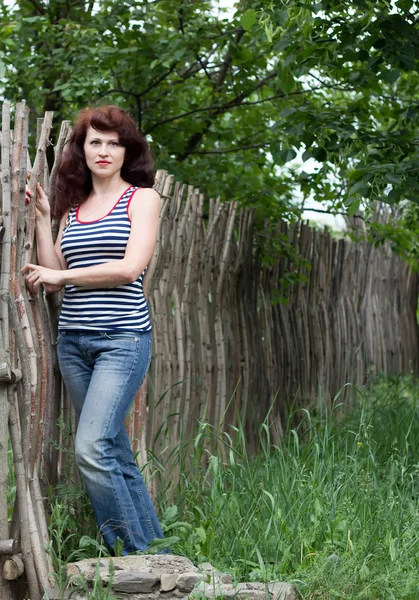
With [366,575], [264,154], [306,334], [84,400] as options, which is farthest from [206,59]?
[366,575]

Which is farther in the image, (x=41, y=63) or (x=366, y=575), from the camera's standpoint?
(x=41, y=63)

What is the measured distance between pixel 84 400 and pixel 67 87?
2771 millimetres

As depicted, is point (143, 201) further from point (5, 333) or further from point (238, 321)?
point (238, 321)

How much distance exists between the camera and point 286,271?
6.27 m

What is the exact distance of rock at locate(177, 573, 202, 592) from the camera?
9.55 feet

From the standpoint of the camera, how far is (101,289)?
122 inches

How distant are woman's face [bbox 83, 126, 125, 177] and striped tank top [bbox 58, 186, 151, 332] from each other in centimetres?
17

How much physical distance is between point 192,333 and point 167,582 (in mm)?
1951

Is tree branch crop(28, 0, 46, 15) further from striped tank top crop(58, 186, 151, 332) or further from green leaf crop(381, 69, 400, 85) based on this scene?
striped tank top crop(58, 186, 151, 332)

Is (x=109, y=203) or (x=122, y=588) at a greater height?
(x=109, y=203)

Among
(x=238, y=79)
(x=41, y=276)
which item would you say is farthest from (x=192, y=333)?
(x=238, y=79)

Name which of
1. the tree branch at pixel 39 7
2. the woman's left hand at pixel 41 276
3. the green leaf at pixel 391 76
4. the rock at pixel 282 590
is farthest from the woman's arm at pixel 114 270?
the tree branch at pixel 39 7

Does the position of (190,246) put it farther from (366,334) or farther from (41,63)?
A: (366,334)

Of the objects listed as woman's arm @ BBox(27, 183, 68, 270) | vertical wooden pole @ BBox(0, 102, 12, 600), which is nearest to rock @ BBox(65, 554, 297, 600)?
vertical wooden pole @ BBox(0, 102, 12, 600)
